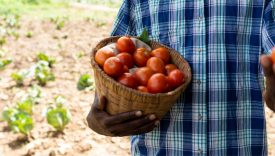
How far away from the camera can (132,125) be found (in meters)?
1.76

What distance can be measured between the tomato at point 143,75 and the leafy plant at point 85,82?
12.2 feet

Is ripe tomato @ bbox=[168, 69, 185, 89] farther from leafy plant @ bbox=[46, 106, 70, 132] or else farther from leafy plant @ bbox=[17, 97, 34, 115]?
leafy plant @ bbox=[17, 97, 34, 115]

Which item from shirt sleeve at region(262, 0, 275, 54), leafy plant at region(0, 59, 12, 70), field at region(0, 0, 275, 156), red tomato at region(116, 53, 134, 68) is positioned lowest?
field at region(0, 0, 275, 156)

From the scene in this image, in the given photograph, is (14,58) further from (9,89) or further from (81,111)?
(81,111)

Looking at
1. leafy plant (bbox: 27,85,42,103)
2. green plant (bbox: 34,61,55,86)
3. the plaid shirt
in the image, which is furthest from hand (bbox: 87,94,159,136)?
green plant (bbox: 34,61,55,86)

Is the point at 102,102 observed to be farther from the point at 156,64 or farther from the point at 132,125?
the point at 156,64

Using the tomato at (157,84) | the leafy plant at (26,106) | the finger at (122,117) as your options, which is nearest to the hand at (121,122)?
the finger at (122,117)

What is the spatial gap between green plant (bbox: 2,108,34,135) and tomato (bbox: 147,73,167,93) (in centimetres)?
273

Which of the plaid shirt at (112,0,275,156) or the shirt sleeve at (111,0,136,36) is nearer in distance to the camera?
the plaid shirt at (112,0,275,156)

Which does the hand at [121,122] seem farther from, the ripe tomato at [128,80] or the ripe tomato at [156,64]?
the ripe tomato at [156,64]

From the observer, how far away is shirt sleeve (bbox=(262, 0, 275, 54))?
1.84m

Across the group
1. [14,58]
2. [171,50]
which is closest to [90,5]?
[14,58]

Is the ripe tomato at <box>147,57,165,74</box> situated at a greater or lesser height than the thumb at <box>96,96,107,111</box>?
greater

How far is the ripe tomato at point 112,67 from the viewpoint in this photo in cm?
178
